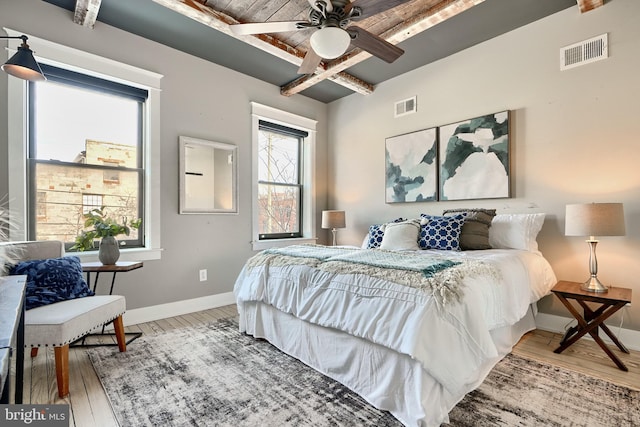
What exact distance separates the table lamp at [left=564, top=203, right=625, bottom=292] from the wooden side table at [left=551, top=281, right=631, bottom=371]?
110 millimetres

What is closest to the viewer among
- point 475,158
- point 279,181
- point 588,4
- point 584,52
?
point 588,4

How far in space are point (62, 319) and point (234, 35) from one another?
2454 mm

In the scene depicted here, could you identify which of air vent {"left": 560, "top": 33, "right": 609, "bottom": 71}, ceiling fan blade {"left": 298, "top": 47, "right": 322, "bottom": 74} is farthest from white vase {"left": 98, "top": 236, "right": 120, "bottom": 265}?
air vent {"left": 560, "top": 33, "right": 609, "bottom": 71}

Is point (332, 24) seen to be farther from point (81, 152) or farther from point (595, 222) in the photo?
point (81, 152)

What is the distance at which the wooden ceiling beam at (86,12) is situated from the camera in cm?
244

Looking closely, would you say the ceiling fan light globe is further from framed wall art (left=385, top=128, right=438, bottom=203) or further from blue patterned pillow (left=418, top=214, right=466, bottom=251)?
framed wall art (left=385, top=128, right=438, bottom=203)

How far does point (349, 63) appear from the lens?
3312mm

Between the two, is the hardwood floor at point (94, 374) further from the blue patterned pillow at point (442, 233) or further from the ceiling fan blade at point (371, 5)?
the ceiling fan blade at point (371, 5)

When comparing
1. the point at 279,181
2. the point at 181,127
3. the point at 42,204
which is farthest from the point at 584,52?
the point at 42,204

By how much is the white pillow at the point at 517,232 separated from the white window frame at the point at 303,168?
253cm

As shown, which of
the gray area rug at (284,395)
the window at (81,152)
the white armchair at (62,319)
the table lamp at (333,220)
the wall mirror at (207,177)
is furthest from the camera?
the table lamp at (333,220)

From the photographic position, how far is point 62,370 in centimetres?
178

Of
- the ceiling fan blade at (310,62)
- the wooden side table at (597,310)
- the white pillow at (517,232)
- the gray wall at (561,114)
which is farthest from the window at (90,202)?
the wooden side table at (597,310)

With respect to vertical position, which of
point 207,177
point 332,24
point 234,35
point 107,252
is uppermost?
point 234,35
